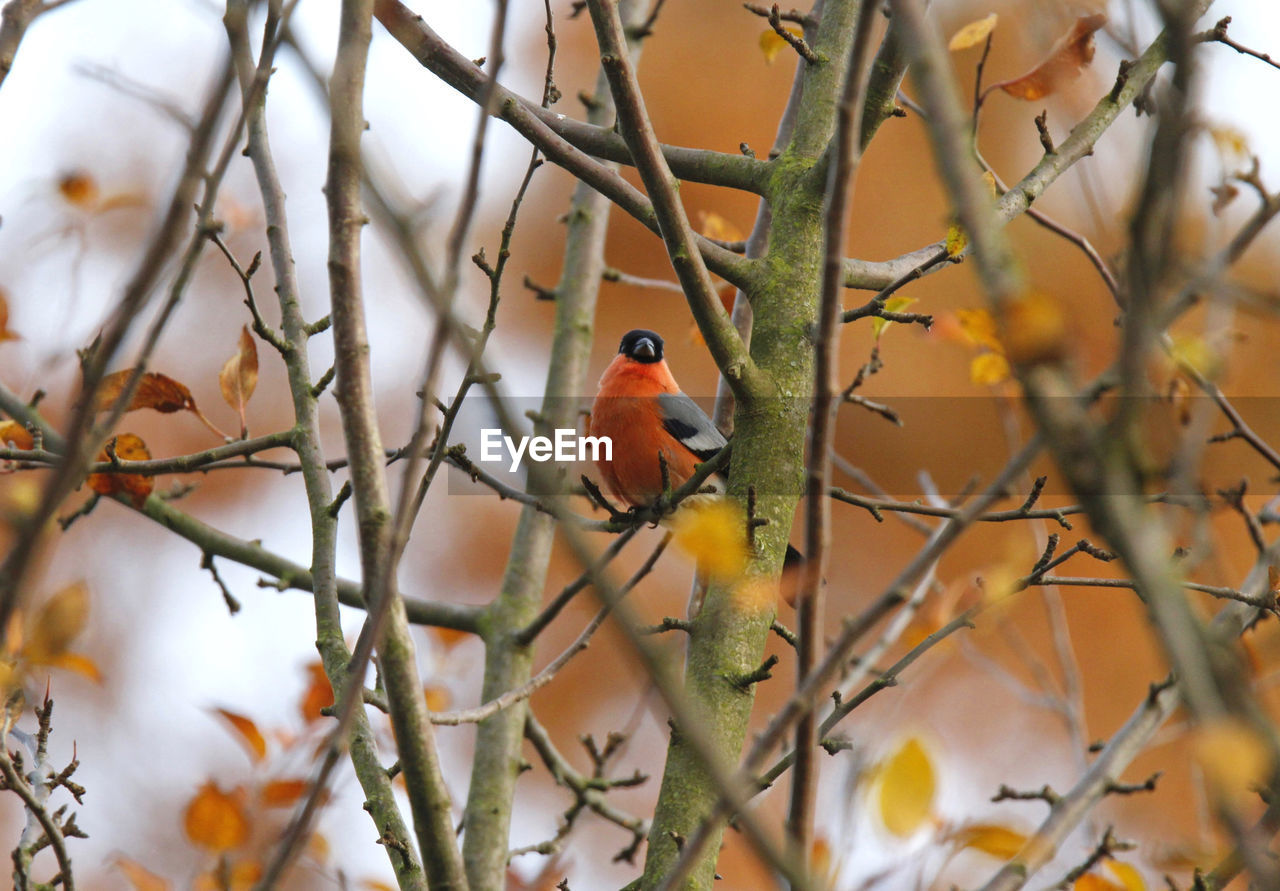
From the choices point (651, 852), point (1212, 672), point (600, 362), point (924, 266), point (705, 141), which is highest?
point (705, 141)

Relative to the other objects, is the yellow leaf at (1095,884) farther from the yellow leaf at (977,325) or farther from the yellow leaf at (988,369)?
the yellow leaf at (988,369)

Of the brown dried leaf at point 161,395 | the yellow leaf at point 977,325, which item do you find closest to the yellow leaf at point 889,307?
the yellow leaf at point 977,325

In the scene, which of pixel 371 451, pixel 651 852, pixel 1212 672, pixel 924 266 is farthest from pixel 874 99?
pixel 1212 672

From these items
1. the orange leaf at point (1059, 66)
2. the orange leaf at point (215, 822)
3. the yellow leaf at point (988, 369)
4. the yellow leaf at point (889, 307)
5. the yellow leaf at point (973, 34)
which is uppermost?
the yellow leaf at point (973, 34)

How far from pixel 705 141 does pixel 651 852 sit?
6.47 meters

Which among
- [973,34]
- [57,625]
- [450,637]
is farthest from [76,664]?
[973,34]

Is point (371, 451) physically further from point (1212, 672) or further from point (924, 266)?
point (924, 266)

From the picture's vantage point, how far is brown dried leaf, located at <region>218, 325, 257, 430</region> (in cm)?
289

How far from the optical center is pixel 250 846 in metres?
3.09

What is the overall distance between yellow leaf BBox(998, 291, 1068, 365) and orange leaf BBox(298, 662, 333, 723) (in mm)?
2877

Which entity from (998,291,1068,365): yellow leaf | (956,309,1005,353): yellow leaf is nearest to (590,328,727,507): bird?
(956,309,1005,353): yellow leaf

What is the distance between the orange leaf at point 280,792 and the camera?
3266mm

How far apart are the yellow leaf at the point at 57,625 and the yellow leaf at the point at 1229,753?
2148 millimetres

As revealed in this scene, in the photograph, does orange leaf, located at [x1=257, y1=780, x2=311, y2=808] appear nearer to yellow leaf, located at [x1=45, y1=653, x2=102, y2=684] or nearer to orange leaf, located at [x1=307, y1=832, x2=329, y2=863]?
orange leaf, located at [x1=307, y1=832, x2=329, y2=863]
